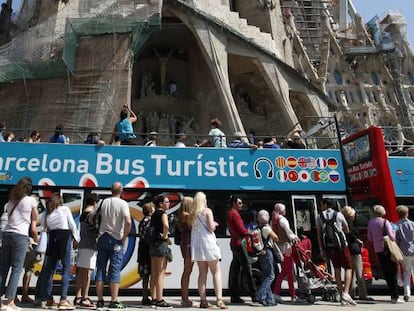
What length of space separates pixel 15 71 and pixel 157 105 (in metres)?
8.00

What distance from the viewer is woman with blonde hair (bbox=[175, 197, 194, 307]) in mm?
5590

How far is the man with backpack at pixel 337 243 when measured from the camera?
623 cm

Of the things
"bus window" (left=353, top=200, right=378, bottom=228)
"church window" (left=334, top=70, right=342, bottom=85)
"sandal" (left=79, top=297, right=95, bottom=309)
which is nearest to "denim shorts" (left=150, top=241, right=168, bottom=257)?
"sandal" (left=79, top=297, right=95, bottom=309)

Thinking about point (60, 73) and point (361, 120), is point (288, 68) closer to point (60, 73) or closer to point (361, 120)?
point (60, 73)

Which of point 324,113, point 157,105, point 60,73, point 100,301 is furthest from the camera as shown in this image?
point 324,113

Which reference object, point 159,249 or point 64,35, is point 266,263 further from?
point 64,35

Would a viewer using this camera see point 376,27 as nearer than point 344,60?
No

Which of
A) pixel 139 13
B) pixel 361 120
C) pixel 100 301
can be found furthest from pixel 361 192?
pixel 361 120

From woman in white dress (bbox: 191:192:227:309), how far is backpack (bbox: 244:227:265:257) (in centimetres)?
74

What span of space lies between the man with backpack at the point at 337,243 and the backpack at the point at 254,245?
3.88 feet

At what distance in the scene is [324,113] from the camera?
81.9ft

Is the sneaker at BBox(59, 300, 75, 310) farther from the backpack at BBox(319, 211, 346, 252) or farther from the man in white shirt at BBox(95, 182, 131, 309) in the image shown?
the backpack at BBox(319, 211, 346, 252)

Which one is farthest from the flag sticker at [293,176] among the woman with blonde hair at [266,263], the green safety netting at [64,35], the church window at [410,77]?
the church window at [410,77]

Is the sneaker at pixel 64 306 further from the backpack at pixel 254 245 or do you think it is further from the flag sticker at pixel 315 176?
the flag sticker at pixel 315 176
